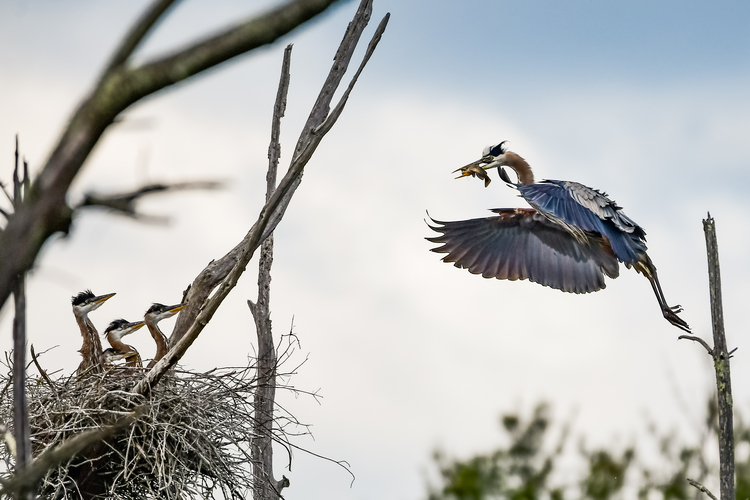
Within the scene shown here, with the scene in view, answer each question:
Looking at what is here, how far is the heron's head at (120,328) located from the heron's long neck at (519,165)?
10.8ft

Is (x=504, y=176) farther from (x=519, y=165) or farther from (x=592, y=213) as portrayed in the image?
(x=592, y=213)

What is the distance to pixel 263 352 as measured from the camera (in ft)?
19.2

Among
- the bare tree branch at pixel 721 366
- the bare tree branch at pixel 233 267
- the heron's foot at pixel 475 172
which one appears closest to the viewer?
the bare tree branch at pixel 233 267

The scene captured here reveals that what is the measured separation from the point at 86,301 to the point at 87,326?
251 mm

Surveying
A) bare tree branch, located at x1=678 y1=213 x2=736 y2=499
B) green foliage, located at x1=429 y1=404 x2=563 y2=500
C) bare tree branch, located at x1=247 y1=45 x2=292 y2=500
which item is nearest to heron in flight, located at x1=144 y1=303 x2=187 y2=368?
bare tree branch, located at x1=247 y1=45 x2=292 y2=500

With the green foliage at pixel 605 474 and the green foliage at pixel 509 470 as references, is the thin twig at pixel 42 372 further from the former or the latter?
the green foliage at pixel 605 474

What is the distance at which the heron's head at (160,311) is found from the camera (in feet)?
19.3

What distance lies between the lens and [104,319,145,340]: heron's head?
5754mm

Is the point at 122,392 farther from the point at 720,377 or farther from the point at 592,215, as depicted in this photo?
the point at 592,215

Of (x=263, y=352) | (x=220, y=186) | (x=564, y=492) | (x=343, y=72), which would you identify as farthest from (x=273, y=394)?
(x=564, y=492)

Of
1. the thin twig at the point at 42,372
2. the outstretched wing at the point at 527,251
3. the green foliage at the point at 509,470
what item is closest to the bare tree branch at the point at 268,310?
the thin twig at the point at 42,372

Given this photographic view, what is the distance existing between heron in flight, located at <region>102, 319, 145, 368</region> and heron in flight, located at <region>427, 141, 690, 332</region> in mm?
2576

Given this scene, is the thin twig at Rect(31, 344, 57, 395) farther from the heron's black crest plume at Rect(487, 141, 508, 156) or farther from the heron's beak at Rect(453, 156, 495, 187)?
the heron's black crest plume at Rect(487, 141, 508, 156)

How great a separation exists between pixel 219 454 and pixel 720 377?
2.72m
